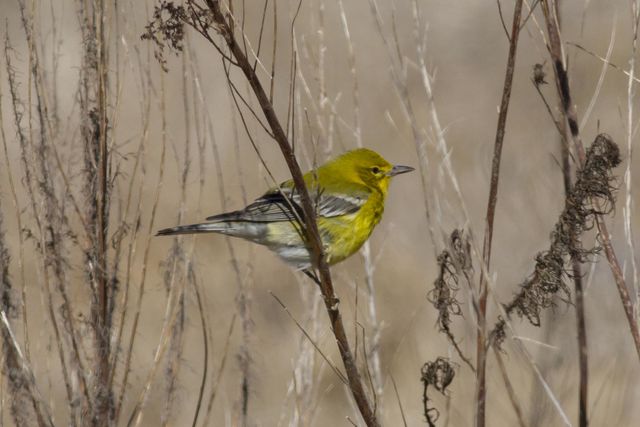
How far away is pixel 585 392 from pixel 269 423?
12.5 feet

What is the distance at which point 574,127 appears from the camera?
125 inches

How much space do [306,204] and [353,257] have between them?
4.81 metres

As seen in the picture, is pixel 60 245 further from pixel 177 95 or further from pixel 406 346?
pixel 177 95

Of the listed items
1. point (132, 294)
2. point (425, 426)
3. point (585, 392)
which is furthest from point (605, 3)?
point (585, 392)

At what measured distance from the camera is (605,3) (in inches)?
362

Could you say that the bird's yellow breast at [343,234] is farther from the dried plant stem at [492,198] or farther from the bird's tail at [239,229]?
the dried plant stem at [492,198]

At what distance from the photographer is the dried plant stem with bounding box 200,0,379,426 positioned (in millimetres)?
2488

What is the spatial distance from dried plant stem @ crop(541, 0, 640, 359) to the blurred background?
86cm

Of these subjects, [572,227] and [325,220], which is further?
[325,220]

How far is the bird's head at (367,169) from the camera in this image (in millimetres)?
4918

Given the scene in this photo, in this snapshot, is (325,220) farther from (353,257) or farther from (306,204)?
(353,257)

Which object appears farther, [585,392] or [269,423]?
[269,423]

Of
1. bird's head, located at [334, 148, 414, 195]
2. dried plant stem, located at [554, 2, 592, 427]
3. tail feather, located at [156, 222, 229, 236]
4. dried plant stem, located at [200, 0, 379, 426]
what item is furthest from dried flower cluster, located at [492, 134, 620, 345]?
bird's head, located at [334, 148, 414, 195]

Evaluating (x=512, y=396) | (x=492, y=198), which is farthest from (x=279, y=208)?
(x=512, y=396)
